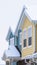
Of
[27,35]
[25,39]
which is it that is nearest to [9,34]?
[25,39]

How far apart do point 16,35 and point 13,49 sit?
1560 mm

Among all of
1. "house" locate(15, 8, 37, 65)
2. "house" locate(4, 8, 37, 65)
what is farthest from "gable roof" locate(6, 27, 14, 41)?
"house" locate(15, 8, 37, 65)

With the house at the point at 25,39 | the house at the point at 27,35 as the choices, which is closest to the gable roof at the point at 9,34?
the house at the point at 25,39

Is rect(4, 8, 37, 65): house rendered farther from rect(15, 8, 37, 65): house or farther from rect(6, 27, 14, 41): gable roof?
rect(6, 27, 14, 41): gable roof

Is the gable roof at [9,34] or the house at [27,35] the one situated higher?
the house at [27,35]

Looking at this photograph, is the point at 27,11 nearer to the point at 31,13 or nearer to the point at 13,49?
the point at 31,13

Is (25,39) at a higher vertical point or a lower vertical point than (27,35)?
lower

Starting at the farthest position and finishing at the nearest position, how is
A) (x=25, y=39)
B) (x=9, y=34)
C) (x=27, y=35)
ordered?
(x=9, y=34)
(x=25, y=39)
(x=27, y=35)

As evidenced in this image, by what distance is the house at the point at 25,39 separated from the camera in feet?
82.9

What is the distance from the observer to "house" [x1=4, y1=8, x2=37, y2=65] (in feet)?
82.9

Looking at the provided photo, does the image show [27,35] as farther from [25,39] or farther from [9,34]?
[9,34]

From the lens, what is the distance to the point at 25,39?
27.6 m

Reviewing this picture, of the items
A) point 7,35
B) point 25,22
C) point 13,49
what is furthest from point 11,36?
point 25,22

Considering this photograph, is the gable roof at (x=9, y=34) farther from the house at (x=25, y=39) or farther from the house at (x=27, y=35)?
the house at (x=27, y=35)
